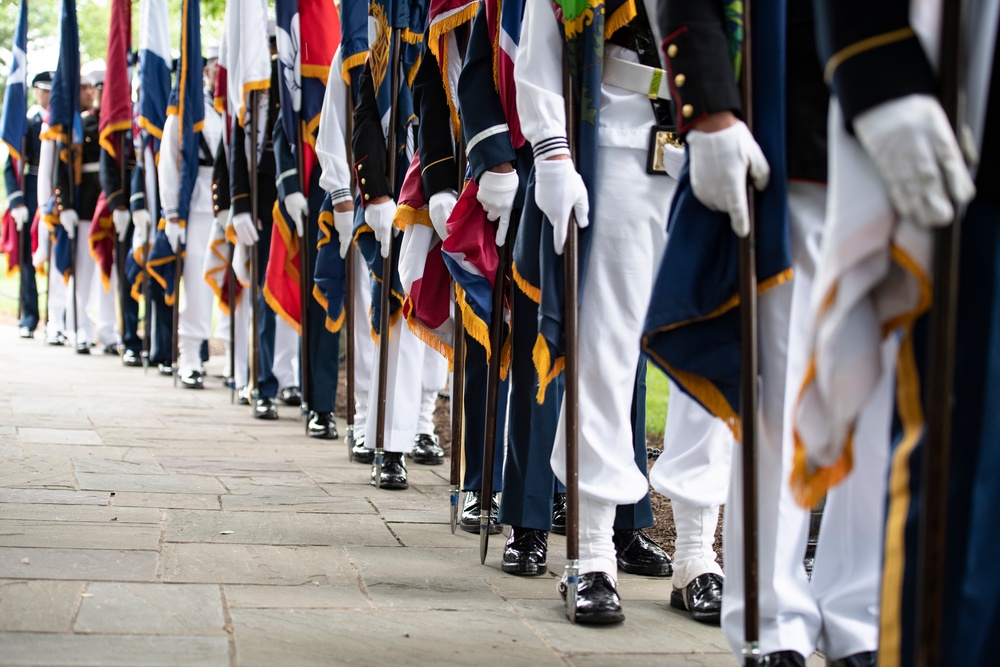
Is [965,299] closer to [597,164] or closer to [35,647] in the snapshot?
[597,164]

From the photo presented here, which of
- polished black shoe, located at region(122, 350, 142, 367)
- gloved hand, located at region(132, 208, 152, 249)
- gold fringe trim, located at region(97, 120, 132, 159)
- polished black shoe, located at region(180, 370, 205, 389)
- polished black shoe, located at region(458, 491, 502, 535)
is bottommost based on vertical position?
polished black shoe, located at region(122, 350, 142, 367)

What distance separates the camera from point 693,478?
3.51m

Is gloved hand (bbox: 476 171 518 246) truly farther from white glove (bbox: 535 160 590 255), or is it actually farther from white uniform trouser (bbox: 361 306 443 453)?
white uniform trouser (bbox: 361 306 443 453)

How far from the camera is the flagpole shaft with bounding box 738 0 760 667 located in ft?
8.39

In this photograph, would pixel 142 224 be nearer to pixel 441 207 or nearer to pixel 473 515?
pixel 441 207

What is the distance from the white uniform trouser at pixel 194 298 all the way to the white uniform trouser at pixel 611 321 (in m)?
6.84

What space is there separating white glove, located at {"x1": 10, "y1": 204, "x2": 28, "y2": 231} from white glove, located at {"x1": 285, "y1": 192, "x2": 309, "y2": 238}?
9.30 m

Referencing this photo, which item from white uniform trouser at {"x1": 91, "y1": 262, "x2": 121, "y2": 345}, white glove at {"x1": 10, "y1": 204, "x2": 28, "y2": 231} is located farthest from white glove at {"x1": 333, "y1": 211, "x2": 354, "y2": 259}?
white glove at {"x1": 10, "y1": 204, "x2": 28, "y2": 231}

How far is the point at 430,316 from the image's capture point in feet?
15.7

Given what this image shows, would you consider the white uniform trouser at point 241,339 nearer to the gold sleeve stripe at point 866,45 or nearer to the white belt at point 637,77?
the white belt at point 637,77

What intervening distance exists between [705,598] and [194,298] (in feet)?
23.9

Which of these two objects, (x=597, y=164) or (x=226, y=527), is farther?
(x=226, y=527)

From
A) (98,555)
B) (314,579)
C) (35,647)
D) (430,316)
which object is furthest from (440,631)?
(430,316)

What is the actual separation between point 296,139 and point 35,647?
4.59m
